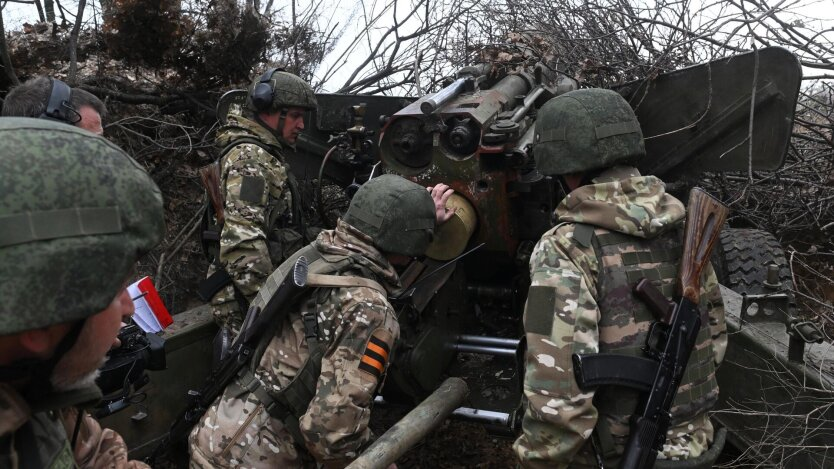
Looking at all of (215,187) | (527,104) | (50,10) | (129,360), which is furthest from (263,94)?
(50,10)

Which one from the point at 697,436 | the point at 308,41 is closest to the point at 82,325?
the point at 697,436

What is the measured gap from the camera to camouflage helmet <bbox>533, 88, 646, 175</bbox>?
2756 millimetres

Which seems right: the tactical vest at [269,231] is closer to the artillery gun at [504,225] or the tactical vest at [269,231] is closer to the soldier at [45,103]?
the artillery gun at [504,225]

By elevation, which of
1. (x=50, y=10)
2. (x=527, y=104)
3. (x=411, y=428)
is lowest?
(x=411, y=428)

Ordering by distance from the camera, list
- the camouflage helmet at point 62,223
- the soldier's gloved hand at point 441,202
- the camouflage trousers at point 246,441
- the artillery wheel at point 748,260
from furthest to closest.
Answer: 1. the artillery wheel at point 748,260
2. the soldier's gloved hand at point 441,202
3. the camouflage trousers at point 246,441
4. the camouflage helmet at point 62,223

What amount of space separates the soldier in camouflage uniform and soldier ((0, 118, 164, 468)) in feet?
8.50

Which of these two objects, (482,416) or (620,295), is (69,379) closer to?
(620,295)

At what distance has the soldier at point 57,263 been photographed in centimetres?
133

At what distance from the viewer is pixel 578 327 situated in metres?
2.47

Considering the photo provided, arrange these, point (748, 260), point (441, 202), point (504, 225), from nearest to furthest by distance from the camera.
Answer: point (441, 202) < point (504, 225) < point (748, 260)

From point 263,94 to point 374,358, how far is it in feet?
8.11

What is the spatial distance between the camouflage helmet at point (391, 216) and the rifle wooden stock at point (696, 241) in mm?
1091

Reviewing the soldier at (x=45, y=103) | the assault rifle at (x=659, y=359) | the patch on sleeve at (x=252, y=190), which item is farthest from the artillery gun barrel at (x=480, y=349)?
the soldier at (x=45, y=103)

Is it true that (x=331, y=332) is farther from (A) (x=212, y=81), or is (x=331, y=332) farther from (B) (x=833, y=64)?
(A) (x=212, y=81)
